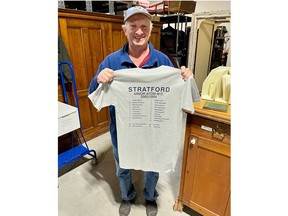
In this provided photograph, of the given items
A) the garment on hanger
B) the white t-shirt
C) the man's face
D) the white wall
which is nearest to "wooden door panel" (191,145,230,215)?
the white t-shirt

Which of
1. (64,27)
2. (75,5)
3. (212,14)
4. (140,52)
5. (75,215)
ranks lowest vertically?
(75,215)

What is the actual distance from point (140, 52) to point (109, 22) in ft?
5.03

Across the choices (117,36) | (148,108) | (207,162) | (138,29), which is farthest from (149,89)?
(117,36)

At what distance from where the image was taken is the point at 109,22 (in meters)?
2.41

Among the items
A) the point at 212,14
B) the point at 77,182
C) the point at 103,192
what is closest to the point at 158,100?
the point at 103,192

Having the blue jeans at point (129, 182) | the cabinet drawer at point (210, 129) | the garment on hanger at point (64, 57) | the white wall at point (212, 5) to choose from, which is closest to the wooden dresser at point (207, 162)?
the cabinet drawer at point (210, 129)

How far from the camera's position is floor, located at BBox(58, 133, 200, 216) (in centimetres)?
159

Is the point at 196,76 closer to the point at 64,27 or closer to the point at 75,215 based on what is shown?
the point at 64,27

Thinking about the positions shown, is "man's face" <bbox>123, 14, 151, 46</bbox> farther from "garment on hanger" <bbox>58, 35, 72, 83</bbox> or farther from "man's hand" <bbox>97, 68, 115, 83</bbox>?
"garment on hanger" <bbox>58, 35, 72, 83</bbox>

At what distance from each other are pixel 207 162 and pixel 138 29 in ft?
3.22

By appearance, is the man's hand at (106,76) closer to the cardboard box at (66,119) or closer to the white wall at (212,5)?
the cardboard box at (66,119)

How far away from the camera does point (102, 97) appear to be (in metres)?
1.09

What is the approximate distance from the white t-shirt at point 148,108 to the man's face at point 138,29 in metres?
0.19

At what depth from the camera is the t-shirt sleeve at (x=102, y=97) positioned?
3.52ft
